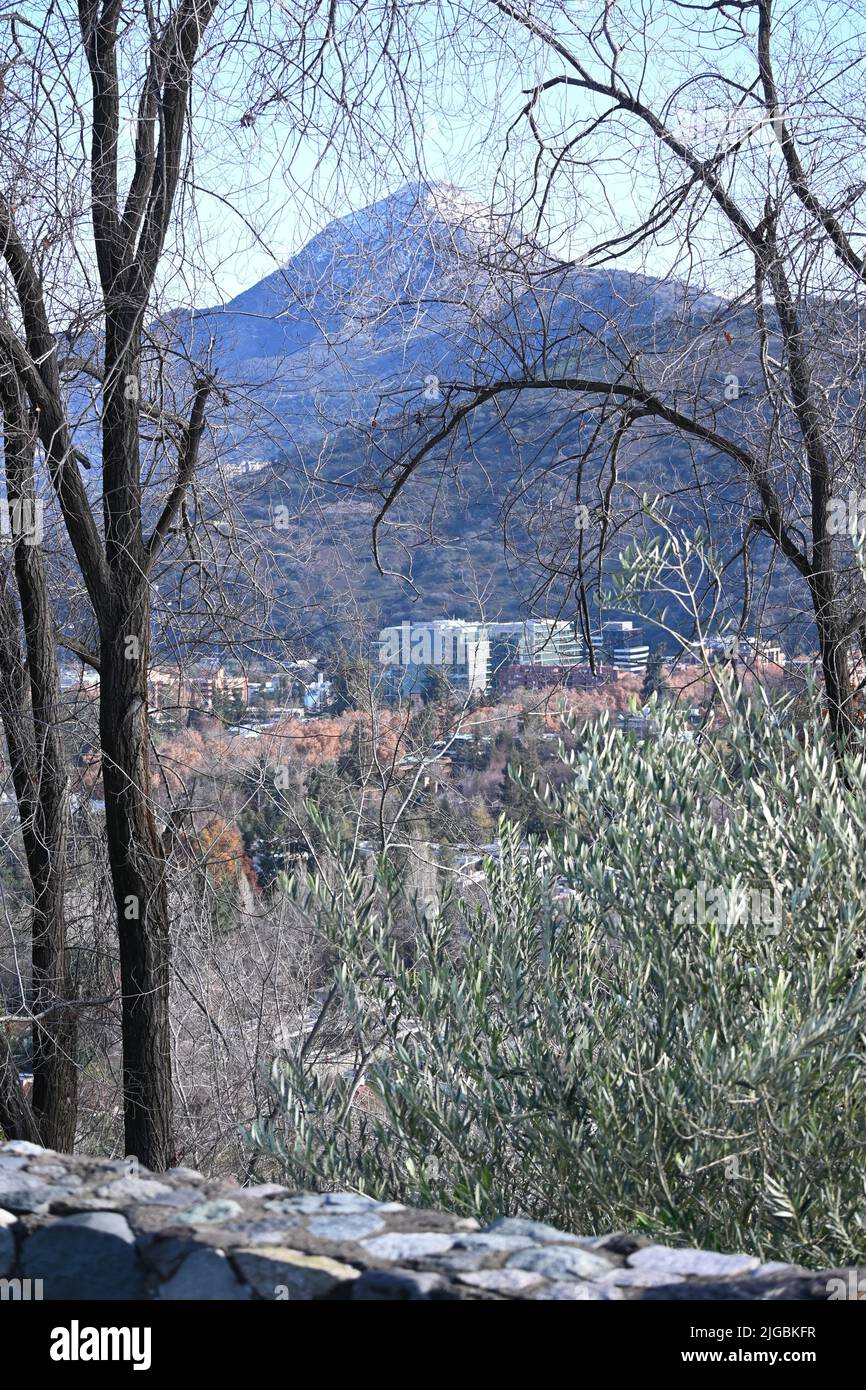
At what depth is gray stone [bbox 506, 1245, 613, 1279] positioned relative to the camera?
2.12 meters

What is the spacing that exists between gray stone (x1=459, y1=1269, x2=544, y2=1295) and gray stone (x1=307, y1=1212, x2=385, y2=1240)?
315 mm

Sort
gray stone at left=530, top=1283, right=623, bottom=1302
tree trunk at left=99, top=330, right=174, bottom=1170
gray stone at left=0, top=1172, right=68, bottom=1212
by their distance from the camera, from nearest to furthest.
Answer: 1. gray stone at left=530, top=1283, right=623, bottom=1302
2. gray stone at left=0, top=1172, right=68, bottom=1212
3. tree trunk at left=99, top=330, right=174, bottom=1170

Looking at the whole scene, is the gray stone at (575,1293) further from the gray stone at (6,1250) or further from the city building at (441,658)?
the city building at (441,658)

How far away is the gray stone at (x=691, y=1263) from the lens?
6.88 ft

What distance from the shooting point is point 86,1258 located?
7.79 ft

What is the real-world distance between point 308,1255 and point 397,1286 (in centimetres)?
22

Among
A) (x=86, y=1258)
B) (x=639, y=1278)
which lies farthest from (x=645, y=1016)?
(x=86, y=1258)

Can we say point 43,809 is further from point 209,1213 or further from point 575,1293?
point 575,1293

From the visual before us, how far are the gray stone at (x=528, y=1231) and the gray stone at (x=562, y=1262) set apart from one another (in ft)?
0.26

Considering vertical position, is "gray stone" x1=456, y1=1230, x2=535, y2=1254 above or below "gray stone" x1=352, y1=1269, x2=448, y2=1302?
below

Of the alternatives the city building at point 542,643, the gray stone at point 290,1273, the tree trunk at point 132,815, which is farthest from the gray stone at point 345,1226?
the city building at point 542,643

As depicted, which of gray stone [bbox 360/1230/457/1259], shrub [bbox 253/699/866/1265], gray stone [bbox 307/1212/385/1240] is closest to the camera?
gray stone [bbox 360/1230/457/1259]

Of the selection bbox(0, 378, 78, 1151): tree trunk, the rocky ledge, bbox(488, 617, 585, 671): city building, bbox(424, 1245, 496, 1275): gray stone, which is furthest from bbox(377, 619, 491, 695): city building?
bbox(424, 1245, 496, 1275): gray stone

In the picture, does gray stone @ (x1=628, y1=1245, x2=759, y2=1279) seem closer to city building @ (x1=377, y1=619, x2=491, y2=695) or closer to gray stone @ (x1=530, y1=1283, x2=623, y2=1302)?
gray stone @ (x1=530, y1=1283, x2=623, y2=1302)
